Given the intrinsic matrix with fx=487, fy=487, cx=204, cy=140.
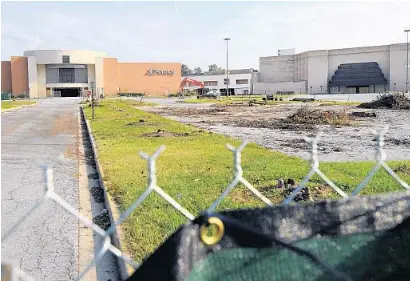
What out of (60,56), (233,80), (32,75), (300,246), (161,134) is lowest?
(161,134)

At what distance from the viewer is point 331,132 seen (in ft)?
55.4

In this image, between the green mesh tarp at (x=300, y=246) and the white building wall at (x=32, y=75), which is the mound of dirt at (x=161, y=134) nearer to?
the green mesh tarp at (x=300, y=246)

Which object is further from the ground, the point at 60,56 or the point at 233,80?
the point at 60,56

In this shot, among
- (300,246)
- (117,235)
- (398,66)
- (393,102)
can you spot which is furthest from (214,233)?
(398,66)

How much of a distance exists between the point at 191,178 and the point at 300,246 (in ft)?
20.6

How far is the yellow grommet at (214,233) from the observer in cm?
121

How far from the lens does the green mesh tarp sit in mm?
1202

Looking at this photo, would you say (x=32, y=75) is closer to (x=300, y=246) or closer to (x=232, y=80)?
(x=232, y=80)

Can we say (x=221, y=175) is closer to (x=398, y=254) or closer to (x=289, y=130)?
(x=398, y=254)

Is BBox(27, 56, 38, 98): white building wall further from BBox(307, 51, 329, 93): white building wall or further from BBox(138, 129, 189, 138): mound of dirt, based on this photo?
BBox(138, 129, 189, 138): mound of dirt

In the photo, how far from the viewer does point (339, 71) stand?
8912 cm

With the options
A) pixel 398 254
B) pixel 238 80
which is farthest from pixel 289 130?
pixel 238 80

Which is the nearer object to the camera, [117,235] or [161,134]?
[117,235]

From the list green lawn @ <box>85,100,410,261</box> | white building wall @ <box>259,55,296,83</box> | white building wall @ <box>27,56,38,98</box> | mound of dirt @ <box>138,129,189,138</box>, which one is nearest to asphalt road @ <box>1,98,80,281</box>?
green lawn @ <box>85,100,410,261</box>
